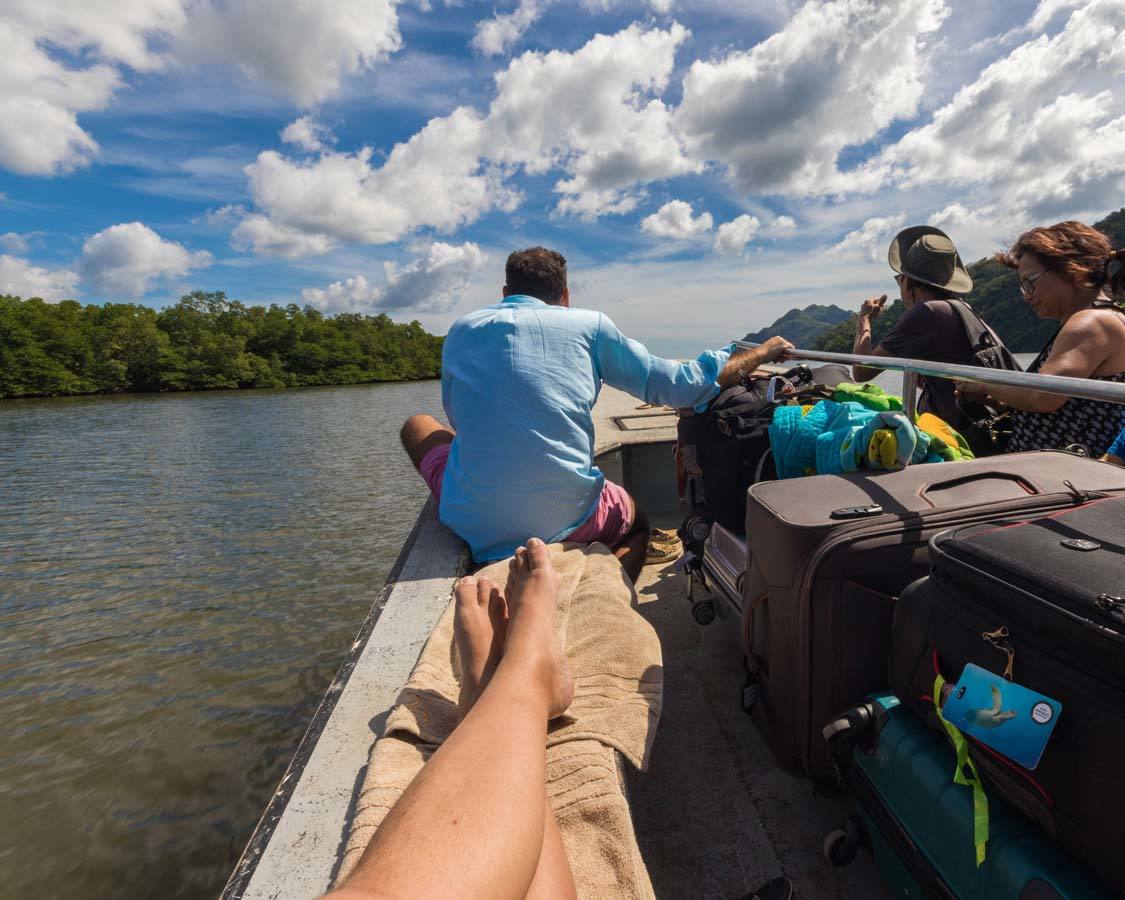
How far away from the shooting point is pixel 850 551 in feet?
3.76

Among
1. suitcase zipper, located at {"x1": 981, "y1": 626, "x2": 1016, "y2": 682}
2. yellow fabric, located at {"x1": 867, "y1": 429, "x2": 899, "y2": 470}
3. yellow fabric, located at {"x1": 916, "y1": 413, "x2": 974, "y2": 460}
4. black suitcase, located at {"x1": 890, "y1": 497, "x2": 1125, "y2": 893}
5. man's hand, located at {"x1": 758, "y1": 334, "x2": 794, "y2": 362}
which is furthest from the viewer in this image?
man's hand, located at {"x1": 758, "y1": 334, "x2": 794, "y2": 362}

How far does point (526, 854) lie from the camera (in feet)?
2.53

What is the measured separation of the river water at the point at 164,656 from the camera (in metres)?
2.17

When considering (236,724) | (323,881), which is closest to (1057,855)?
(323,881)

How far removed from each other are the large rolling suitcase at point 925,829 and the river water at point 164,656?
2118 mm

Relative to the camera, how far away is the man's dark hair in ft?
7.66

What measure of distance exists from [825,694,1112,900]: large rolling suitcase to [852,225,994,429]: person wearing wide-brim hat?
5.89 ft

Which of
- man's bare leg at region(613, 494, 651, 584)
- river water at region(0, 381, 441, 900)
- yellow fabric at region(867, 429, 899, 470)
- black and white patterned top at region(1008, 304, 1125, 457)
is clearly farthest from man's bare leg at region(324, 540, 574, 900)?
black and white patterned top at region(1008, 304, 1125, 457)

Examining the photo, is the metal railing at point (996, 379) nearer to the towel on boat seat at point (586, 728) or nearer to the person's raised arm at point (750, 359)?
the person's raised arm at point (750, 359)

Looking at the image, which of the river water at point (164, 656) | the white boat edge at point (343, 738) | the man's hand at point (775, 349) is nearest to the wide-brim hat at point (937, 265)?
the man's hand at point (775, 349)

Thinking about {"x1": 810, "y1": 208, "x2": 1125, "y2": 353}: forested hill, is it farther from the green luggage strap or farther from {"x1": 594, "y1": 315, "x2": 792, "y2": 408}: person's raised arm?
the green luggage strap

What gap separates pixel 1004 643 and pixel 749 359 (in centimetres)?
155

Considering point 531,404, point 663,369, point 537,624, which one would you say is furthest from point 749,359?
point 537,624

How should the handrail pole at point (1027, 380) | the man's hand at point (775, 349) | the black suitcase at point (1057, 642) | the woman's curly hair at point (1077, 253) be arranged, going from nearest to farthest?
the black suitcase at point (1057, 642), the handrail pole at point (1027, 380), the woman's curly hair at point (1077, 253), the man's hand at point (775, 349)
